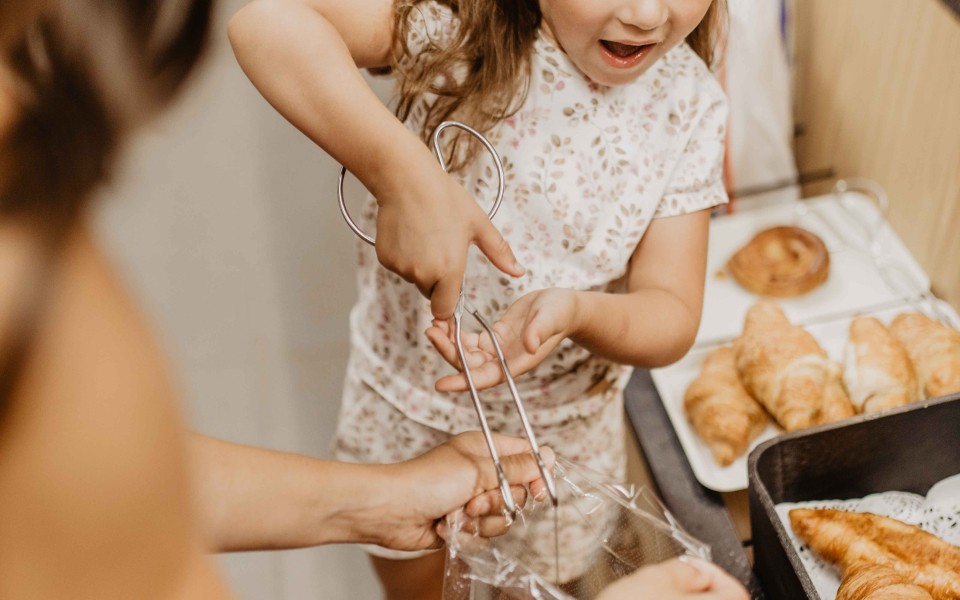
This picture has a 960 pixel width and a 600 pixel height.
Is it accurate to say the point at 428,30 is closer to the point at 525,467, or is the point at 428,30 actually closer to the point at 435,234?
the point at 435,234

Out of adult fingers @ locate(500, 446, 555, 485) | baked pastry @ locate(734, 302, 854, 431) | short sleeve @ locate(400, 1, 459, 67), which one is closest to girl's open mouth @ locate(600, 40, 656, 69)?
short sleeve @ locate(400, 1, 459, 67)

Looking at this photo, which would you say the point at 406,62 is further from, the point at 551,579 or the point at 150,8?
the point at 150,8

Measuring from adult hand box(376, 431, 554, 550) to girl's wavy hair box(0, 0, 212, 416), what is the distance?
1.93 ft

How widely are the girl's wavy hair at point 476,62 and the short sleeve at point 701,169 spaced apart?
0.10 m

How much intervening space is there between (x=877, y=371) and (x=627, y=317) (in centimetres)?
40

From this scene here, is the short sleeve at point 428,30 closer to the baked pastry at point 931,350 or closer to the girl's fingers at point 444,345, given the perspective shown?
the girl's fingers at point 444,345

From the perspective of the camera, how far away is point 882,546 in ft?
2.56

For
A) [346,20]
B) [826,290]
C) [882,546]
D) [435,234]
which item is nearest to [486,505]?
[435,234]

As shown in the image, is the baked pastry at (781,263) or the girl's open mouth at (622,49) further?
the baked pastry at (781,263)

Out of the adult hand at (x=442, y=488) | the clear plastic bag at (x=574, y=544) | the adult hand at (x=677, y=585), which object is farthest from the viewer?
the adult hand at (x=442, y=488)

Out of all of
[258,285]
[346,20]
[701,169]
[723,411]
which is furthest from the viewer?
[258,285]

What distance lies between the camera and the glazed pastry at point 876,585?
69 centimetres

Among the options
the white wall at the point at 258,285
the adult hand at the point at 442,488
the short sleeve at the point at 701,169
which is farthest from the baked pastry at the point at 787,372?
the white wall at the point at 258,285

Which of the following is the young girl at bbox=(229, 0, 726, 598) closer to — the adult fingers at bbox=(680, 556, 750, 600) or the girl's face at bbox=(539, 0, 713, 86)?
the girl's face at bbox=(539, 0, 713, 86)
